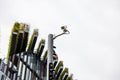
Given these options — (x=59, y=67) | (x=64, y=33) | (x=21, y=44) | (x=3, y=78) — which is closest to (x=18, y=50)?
(x=21, y=44)

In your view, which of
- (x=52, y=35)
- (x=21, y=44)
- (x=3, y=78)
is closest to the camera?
(x=52, y=35)

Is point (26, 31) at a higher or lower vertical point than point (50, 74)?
higher

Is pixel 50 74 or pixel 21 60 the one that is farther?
pixel 21 60

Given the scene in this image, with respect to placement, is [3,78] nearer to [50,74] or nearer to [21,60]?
[21,60]

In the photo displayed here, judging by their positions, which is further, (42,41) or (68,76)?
(68,76)

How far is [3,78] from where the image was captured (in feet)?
86.5

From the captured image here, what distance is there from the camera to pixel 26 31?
33.5 meters

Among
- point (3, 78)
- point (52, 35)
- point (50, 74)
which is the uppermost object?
point (3, 78)

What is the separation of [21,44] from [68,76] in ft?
40.1

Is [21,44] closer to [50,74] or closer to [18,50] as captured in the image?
[18,50]

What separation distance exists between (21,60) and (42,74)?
5356mm

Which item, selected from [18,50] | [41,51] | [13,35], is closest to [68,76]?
[41,51]

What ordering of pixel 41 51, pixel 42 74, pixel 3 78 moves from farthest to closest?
pixel 42 74 < pixel 41 51 < pixel 3 78

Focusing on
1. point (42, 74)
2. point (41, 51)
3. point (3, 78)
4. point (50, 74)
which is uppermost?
point (41, 51)
